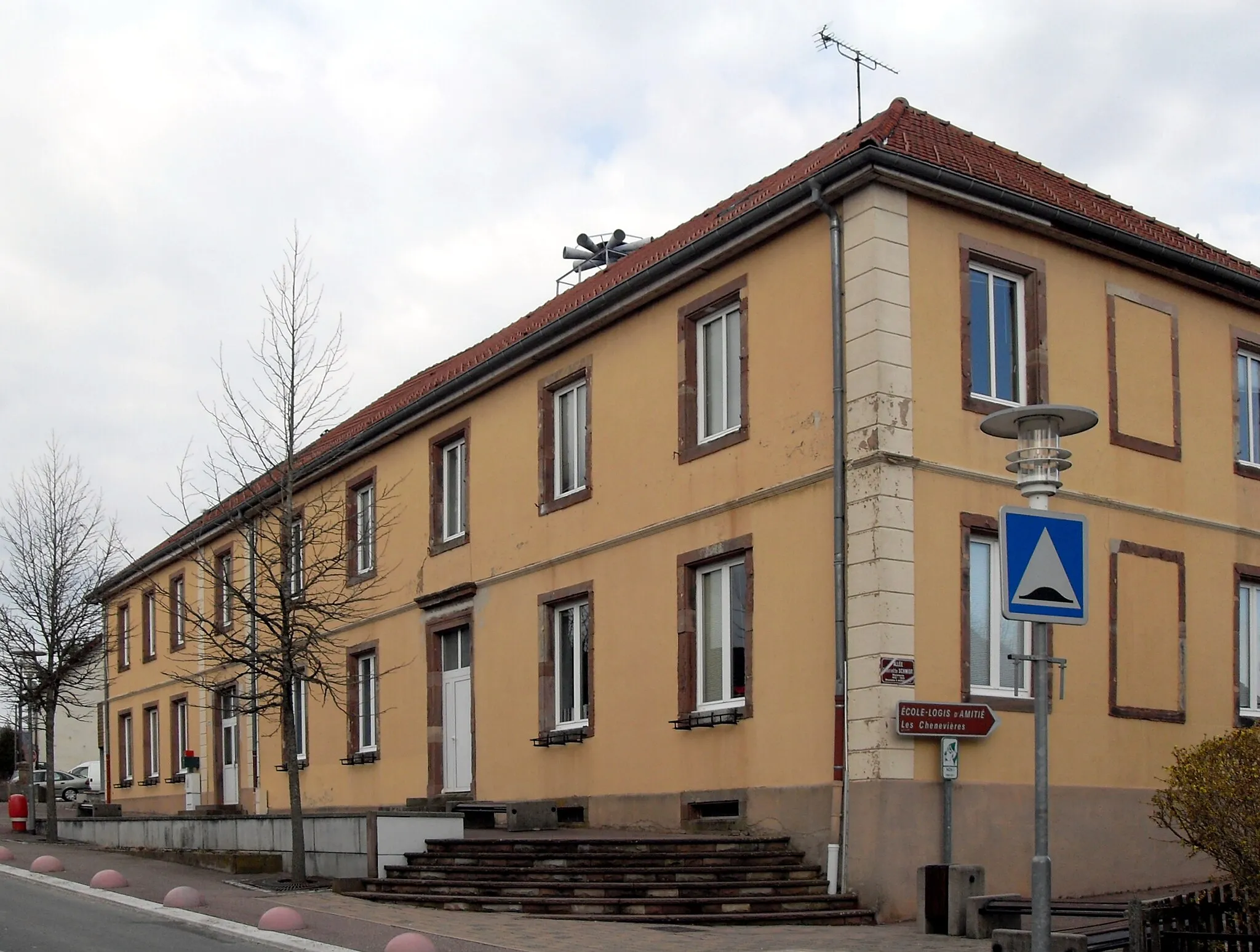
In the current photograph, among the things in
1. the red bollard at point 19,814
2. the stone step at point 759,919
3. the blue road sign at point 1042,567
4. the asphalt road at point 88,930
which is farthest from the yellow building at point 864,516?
the red bollard at point 19,814

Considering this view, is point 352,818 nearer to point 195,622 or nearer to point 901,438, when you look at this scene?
point 195,622

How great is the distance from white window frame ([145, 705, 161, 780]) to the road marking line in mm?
19438

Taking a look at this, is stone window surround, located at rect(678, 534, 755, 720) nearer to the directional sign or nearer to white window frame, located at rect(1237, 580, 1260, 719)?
the directional sign

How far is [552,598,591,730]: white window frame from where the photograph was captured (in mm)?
20375

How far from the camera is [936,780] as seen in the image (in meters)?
15.3

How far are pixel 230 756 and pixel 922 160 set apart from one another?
23051 millimetres

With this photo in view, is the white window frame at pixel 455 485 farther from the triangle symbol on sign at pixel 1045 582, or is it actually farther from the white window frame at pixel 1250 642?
the triangle symbol on sign at pixel 1045 582

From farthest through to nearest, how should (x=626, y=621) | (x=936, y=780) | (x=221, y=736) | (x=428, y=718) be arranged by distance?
(x=221, y=736), (x=428, y=718), (x=626, y=621), (x=936, y=780)

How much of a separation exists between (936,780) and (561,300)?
39.9 feet

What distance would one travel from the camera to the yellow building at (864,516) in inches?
617

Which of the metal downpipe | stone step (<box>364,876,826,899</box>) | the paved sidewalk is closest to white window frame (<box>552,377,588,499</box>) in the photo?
the metal downpipe

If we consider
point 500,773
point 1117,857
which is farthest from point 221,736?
point 1117,857

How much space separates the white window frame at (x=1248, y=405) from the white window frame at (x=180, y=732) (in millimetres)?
24329

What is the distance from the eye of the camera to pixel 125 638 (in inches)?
1593
